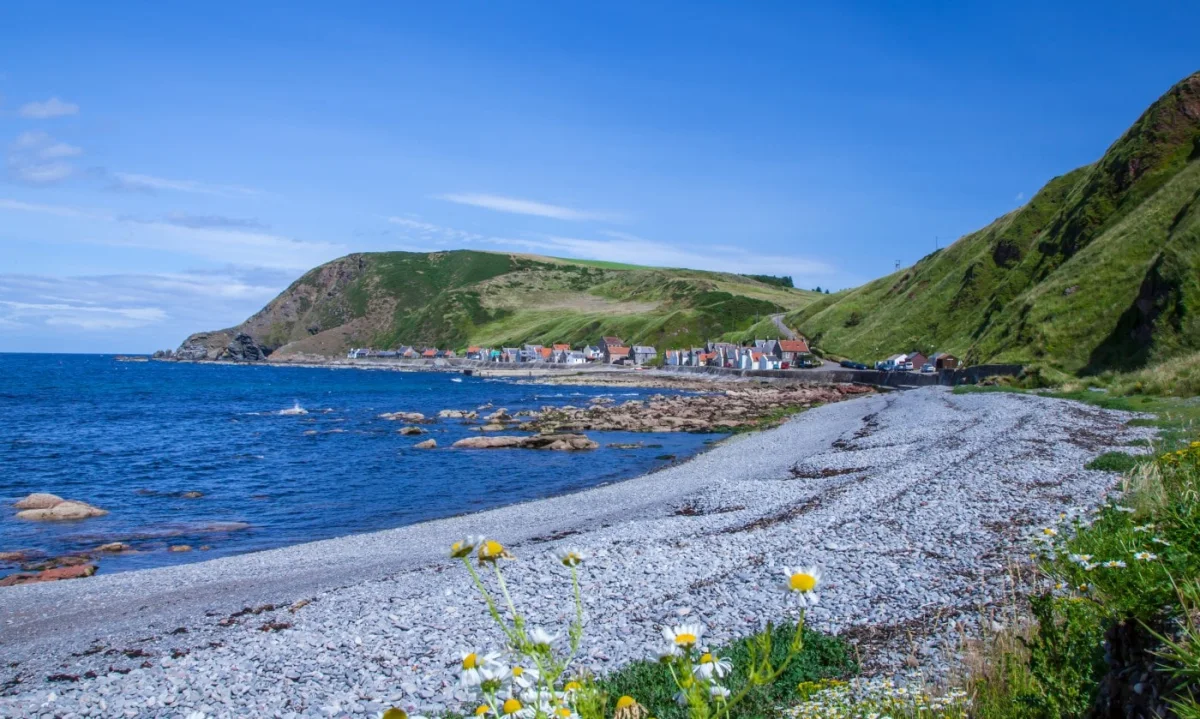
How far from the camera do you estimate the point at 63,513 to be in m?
28.2

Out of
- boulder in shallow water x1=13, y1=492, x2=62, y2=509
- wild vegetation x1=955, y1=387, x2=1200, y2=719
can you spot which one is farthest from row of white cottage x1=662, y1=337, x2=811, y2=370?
wild vegetation x1=955, y1=387, x2=1200, y2=719

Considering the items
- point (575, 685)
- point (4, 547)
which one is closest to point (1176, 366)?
point (575, 685)

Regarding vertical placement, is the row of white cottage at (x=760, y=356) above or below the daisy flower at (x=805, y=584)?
above

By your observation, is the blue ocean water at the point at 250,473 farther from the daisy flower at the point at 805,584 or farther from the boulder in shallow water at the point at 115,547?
the daisy flower at the point at 805,584

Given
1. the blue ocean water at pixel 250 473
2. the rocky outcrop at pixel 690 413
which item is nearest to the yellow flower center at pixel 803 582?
the blue ocean water at pixel 250 473

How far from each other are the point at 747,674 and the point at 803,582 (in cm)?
500

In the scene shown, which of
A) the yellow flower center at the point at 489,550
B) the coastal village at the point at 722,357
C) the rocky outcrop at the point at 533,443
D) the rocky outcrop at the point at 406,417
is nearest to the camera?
the yellow flower center at the point at 489,550

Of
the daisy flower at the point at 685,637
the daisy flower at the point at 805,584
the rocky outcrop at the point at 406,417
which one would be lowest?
the rocky outcrop at the point at 406,417

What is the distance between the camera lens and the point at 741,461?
3484 centimetres

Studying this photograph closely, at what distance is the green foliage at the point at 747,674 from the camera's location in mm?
7387

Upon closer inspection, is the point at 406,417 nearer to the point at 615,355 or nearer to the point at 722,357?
the point at 722,357

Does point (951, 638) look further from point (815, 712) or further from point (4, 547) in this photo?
point (4, 547)

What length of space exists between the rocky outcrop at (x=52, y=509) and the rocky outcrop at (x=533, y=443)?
20.8 m

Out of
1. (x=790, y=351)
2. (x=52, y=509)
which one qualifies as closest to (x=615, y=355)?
(x=790, y=351)
